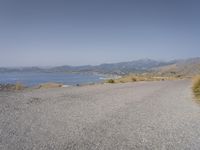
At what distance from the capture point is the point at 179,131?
6938mm

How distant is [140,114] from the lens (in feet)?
29.9

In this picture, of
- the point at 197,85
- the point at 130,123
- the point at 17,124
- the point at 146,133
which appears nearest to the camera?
the point at 146,133

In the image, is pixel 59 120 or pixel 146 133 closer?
pixel 146 133

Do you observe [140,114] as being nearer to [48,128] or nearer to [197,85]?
[48,128]

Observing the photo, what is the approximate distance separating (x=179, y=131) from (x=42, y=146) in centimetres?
380

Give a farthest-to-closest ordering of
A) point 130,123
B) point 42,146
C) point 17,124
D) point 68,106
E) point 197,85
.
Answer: point 197,85, point 68,106, point 130,123, point 17,124, point 42,146

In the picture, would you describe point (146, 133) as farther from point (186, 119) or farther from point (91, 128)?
point (186, 119)

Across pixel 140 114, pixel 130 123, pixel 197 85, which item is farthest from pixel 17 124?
pixel 197 85

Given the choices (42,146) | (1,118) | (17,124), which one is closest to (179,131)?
(42,146)

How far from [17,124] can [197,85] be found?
1504cm

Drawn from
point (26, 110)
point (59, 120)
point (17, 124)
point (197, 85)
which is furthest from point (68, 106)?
point (197, 85)

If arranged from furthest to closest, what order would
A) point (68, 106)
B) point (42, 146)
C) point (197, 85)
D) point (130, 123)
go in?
point (197, 85)
point (68, 106)
point (130, 123)
point (42, 146)

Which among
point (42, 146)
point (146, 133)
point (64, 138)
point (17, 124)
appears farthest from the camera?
point (17, 124)

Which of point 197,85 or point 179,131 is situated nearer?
point 179,131
